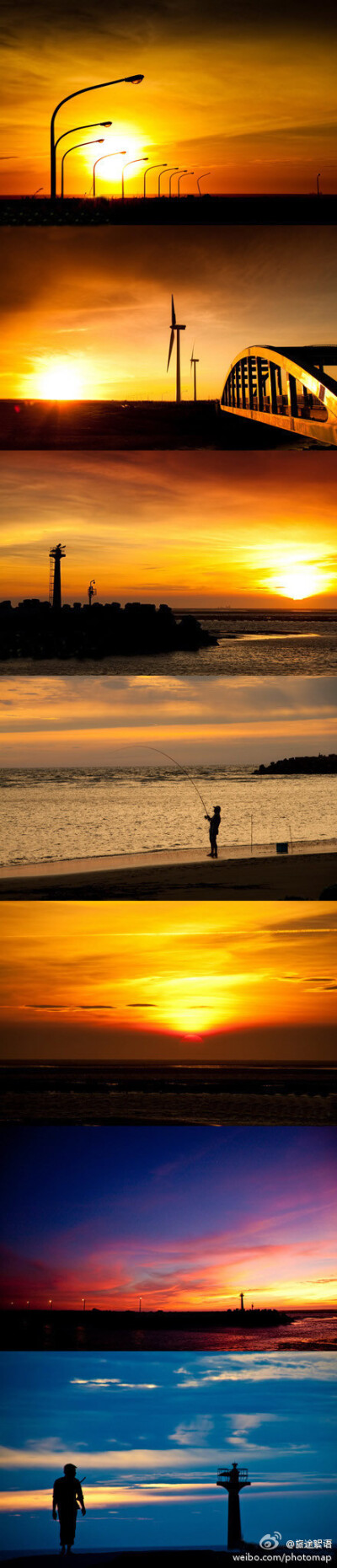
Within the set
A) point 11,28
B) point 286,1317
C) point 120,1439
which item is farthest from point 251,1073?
point 11,28

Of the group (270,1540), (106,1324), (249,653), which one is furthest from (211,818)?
(270,1540)

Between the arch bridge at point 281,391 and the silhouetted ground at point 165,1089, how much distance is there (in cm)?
139

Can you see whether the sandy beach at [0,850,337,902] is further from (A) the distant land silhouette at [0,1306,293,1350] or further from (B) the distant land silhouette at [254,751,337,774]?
(A) the distant land silhouette at [0,1306,293,1350]

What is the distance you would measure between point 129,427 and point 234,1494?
2.39 m

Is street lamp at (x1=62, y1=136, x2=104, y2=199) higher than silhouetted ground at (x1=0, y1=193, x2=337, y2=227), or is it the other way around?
street lamp at (x1=62, y1=136, x2=104, y2=199)

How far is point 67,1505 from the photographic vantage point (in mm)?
2973

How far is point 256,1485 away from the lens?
3.00 meters

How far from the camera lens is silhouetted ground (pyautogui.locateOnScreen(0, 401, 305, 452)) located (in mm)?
3049

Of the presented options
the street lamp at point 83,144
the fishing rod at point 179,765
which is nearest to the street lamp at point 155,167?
the street lamp at point 83,144

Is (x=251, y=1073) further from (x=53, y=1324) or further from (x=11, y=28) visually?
(x=11, y=28)

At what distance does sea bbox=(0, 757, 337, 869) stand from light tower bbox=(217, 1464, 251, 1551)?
138 cm

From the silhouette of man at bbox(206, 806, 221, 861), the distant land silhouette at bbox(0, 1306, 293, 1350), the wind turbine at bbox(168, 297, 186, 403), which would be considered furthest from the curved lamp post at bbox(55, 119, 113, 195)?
the distant land silhouette at bbox(0, 1306, 293, 1350)

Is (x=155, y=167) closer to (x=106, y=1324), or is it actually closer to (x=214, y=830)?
(x=214, y=830)

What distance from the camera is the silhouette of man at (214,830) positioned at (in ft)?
9.84
